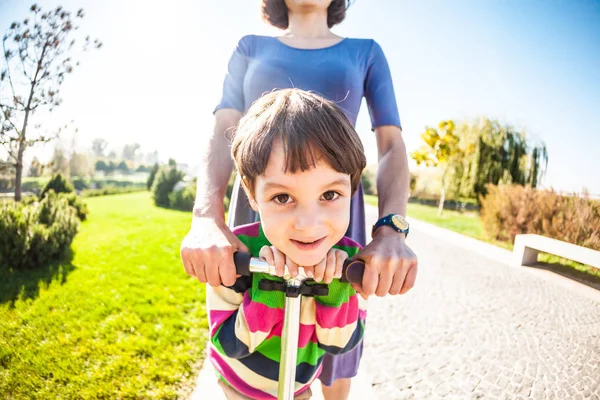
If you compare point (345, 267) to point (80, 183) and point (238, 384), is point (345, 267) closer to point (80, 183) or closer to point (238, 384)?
point (238, 384)

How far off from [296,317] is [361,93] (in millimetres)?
1031

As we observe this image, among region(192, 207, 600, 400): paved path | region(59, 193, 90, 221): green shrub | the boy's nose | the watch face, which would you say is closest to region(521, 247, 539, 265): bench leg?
region(192, 207, 600, 400): paved path

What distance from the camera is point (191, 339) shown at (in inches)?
116

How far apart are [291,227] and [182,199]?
11791 mm

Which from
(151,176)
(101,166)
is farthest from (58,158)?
(151,176)

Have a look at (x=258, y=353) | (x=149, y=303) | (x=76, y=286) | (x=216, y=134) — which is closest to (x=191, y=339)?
(x=149, y=303)

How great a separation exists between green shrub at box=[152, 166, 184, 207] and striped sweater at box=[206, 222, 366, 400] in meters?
12.1

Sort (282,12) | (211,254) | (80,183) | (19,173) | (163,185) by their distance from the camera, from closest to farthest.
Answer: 1. (211,254)
2. (282,12)
3. (19,173)
4. (80,183)
5. (163,185)

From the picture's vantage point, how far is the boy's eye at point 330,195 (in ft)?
2.99

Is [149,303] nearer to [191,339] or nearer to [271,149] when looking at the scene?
[191,339]

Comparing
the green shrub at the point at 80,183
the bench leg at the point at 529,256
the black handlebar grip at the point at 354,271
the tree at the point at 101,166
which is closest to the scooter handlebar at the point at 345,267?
the black handlebar grip at the point at 354,271

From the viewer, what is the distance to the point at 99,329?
8.96ft

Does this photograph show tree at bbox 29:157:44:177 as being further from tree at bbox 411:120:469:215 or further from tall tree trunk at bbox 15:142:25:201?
tree at bbox 411:120:469:215

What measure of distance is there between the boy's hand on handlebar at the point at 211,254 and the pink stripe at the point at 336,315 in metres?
0.36
